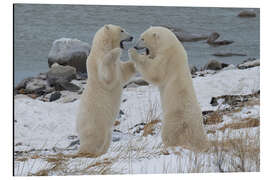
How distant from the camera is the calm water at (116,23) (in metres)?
6.48

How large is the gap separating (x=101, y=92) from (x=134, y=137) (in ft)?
3.47

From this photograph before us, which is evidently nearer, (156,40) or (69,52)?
(156,40)

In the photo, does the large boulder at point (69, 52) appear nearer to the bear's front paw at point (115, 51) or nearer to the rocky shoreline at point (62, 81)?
the rocky shoreline at point (62, 81)

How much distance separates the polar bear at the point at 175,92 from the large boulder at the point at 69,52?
802 millimetres

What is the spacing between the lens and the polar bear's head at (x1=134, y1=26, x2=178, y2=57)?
20.6 ft

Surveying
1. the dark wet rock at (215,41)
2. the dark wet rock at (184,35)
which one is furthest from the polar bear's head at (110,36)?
the dark wet rock at (215,41)

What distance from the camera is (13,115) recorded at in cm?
627

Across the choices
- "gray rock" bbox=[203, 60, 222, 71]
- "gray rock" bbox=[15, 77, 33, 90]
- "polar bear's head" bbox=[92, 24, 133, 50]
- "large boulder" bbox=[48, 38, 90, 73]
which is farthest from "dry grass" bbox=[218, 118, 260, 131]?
"gray rock" bbox=[15, 77, 33, 90]

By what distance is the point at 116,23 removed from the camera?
6.73 metres

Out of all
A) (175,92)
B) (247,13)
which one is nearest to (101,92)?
(175,92)

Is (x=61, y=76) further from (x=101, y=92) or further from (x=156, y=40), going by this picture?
(x=156, y=40)

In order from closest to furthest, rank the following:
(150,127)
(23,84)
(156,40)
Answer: (156,40) < (23,84) < (150,127)

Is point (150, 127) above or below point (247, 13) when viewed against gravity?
below
